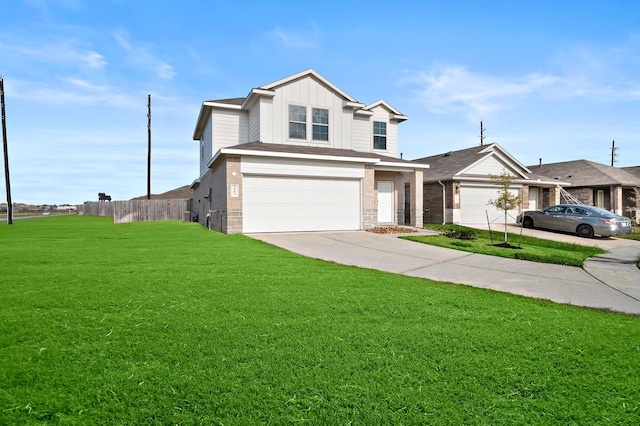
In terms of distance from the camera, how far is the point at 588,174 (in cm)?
2981

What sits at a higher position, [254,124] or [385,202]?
[254,124]

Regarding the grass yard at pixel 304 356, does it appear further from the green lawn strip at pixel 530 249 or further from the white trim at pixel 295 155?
the white trim at pixel 295 155

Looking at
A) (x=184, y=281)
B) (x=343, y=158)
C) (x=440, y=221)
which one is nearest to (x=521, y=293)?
(x=184, y=281)

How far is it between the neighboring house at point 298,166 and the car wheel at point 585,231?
25.4 ft

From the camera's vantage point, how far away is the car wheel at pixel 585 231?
17438 millimetres

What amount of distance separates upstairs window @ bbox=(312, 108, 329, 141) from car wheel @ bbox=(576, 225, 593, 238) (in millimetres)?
13414

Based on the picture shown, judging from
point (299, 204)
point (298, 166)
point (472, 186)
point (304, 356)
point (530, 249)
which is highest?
point (298, 166)

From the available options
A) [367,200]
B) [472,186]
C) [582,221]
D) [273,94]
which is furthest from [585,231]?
[273,94]

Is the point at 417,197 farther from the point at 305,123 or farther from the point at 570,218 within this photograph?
the point at 570,218

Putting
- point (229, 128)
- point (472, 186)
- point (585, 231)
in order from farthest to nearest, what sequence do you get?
1. point (472, 186)
2. point (229, 128)
3. point (585, 231)

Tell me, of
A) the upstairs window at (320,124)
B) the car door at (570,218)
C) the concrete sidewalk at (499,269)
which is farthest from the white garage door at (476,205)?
the upstairs window at (320,124)

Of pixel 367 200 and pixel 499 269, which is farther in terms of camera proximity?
pixel 367 200

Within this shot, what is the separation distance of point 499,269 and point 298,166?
9508 millimetres

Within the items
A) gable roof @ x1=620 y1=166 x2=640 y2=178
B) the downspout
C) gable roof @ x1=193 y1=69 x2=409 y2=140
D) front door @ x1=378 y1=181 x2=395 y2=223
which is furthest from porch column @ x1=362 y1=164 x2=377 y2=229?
gable roof @ x1=620 y1=166 x2=640 y2=178
